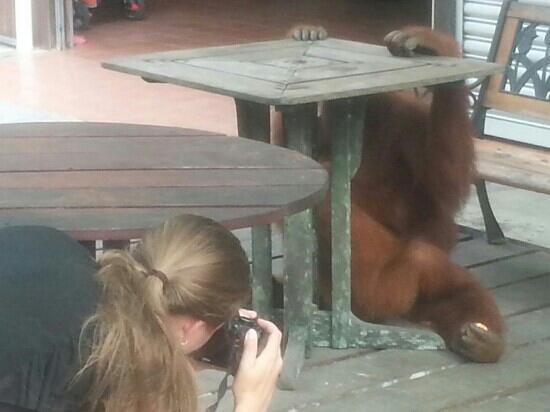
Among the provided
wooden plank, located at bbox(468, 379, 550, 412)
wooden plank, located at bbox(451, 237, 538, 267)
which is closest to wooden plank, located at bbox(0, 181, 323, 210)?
wooden plank, located at bbox(468, 379, 550, 412)

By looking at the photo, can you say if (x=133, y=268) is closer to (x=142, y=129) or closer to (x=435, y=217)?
(x=142, y=129)

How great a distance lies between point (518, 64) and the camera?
4.52 meters

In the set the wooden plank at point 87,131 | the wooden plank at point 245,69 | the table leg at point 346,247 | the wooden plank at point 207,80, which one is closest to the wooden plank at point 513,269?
the table leg at point 346,247

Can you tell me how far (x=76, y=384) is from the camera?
162 cm

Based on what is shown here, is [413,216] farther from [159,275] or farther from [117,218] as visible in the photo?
[159,275]

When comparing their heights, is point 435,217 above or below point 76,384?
below

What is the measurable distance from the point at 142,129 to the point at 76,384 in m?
1.37

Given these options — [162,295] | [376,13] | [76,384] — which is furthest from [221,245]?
[376,13]

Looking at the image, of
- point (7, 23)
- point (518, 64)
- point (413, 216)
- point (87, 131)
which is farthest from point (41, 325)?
point (7, 23)

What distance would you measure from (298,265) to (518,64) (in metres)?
1.68

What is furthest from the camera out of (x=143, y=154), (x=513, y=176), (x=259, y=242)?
(x=513, y=176)

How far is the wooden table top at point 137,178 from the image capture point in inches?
86.5

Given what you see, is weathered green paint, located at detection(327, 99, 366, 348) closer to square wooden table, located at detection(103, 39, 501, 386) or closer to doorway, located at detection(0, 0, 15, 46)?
square wooden table, located at detection(103, 39, 501, 386)

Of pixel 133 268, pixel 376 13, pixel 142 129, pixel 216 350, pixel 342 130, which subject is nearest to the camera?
pixel 133 268
